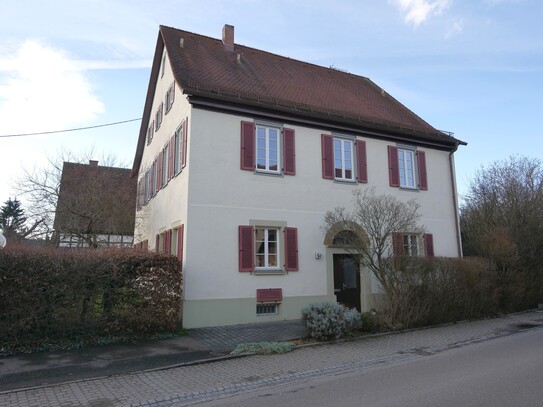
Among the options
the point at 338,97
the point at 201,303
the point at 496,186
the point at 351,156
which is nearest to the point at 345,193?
the point at 351,156

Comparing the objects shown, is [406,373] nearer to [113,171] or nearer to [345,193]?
[345,193]

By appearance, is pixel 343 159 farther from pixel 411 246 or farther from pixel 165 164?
pixel 165 164

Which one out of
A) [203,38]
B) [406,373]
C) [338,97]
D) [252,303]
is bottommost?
[406,373]

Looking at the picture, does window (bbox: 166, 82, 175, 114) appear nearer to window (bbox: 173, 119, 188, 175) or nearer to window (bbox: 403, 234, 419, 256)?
window (bbox: 173, 119, 188, 175)

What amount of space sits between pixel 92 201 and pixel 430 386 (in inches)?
643

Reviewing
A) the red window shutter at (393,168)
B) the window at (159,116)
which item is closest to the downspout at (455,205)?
the red window shutter at (393,168)

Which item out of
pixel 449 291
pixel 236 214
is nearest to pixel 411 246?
pixel 449 291

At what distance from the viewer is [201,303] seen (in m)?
11.8

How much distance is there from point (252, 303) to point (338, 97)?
9327mm

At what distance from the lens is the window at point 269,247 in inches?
501

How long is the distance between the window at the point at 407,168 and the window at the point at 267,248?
553 cm

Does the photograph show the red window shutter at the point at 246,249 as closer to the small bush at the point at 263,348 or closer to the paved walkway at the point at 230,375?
the small bush at the point at 263,348

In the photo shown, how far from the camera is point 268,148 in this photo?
45.8ft

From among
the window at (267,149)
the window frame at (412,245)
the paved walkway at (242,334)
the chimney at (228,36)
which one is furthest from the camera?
the chimney at (228,36)
